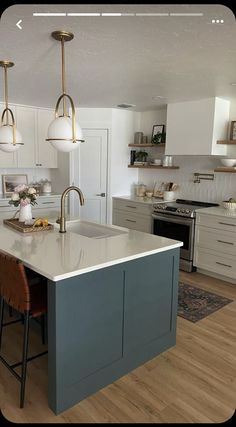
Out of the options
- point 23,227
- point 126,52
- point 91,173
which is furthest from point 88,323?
point 91,173

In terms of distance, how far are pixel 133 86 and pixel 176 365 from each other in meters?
2.94

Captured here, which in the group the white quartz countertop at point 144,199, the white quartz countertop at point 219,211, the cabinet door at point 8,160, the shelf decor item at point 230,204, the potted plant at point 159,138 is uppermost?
the potted plant at point 159,138

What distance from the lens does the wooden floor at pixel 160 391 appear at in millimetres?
1964

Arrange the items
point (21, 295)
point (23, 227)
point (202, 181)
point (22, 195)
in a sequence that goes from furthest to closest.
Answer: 1. point (202, 181)
2. point (22, 195)
3. point (23, 227)
4. point (21, 295)

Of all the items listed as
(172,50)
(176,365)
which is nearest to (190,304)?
(176,365)

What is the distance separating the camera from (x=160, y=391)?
220 centimetres

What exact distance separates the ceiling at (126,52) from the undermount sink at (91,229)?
150 cm

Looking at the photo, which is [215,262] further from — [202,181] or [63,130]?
[63,130]

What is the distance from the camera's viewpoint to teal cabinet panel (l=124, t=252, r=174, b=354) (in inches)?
91.0

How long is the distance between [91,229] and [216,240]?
186 cm

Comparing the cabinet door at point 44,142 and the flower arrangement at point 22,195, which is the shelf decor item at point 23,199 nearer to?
the flower arrangement at point 22,195

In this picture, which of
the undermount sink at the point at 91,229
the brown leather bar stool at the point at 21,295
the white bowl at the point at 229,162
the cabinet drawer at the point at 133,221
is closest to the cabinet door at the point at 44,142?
the cabinet drawer at the point at 133,221

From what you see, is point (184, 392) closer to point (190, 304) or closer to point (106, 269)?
point (106, 269)

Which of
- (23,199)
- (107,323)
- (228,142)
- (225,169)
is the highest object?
(228,142)
